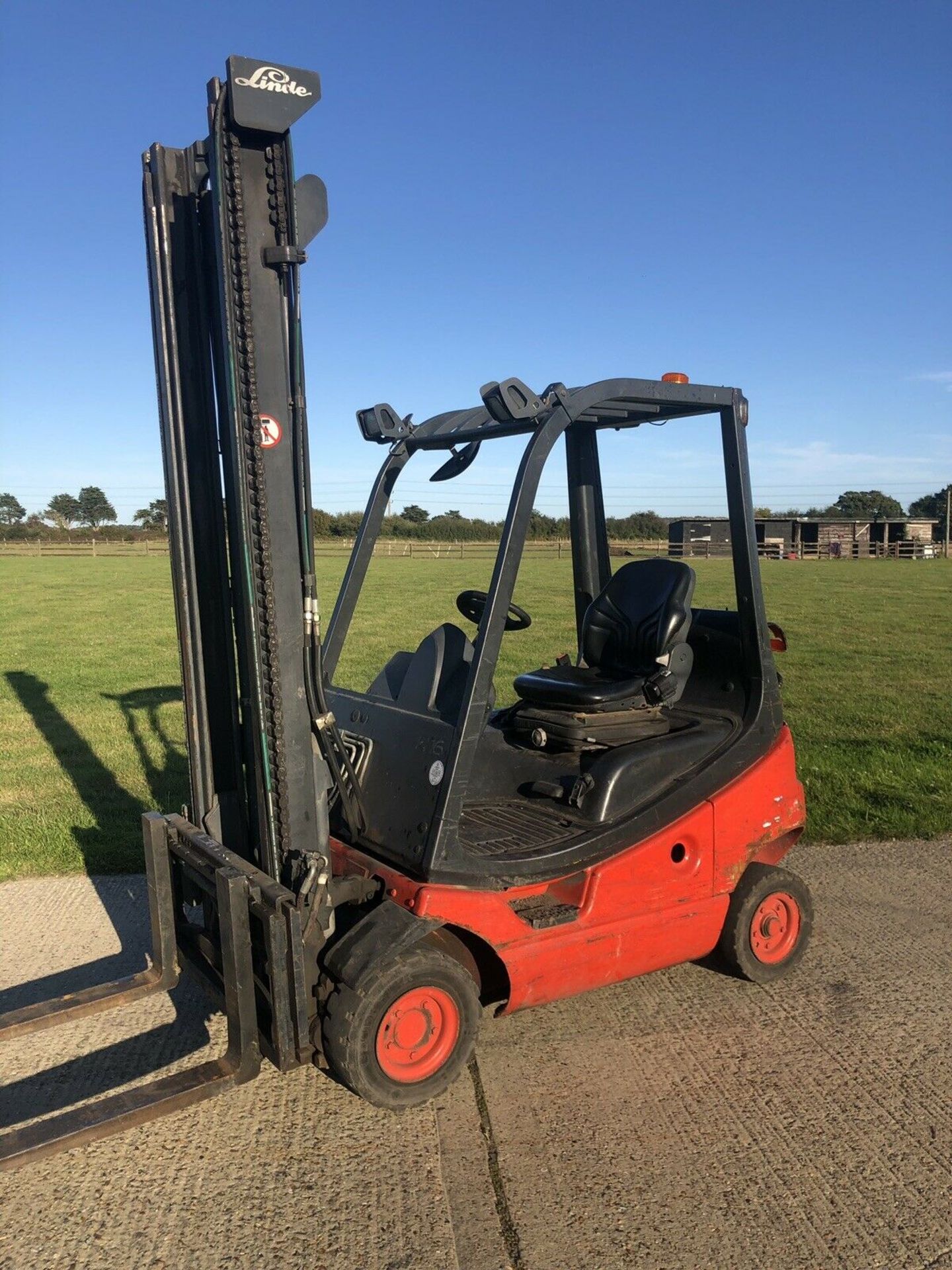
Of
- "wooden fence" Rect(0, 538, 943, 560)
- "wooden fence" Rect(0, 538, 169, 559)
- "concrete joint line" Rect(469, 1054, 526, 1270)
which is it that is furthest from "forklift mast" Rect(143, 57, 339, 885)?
"wooden fence" Rect(0, 538, 169, 559)

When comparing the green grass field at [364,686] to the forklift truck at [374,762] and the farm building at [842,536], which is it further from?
the farm building at [842,536]

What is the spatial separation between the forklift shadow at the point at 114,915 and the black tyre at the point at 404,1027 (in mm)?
948

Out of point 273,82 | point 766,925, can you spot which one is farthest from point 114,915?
point 273,82

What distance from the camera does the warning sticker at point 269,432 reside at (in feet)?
10.8

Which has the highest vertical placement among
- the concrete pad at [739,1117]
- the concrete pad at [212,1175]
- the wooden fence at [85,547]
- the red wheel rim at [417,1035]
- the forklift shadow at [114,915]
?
the wooden fence at [85,547]

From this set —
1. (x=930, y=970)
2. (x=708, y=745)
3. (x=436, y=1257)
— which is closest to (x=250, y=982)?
(x=436, y=1257)

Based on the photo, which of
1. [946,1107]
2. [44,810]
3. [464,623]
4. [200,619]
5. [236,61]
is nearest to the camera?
[236,61]

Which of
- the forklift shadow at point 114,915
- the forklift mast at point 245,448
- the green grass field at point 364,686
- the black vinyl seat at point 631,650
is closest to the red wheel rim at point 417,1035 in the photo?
the forklift mast at point 245,448

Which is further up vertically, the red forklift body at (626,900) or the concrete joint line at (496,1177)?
the red forklift body at (626,900)

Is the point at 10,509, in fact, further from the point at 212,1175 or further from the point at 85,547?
the point at 212,1175

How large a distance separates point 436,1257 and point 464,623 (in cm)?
1897

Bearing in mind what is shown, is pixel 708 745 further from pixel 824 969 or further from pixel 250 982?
pixel 250 982

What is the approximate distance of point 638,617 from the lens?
461 centimetres

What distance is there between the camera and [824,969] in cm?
457
